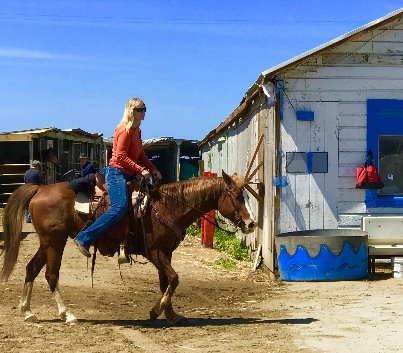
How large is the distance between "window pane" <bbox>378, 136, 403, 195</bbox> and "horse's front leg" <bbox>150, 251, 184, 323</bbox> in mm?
5670

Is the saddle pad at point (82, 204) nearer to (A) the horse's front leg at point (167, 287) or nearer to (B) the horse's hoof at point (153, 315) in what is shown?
(A) the horse's front leg at point (167, 287)

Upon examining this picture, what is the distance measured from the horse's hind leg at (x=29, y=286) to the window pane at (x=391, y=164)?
646 cm

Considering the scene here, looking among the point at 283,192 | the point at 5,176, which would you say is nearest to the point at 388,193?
the point at 283,192

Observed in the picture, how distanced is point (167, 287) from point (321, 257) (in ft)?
12.7

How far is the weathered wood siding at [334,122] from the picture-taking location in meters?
13.1

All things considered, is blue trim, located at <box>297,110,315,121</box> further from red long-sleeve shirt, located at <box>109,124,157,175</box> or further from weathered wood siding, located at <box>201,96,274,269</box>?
red long-sleeve shirt, located at <box>109,124,157,175</box>

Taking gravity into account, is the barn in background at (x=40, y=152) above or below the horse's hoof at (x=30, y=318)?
above

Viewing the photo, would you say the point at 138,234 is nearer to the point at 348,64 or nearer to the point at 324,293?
the point at 324,293

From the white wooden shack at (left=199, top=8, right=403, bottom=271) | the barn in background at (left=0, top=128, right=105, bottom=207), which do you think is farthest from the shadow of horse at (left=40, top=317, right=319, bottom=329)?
the barn in background at (left=0, top=128, right=105, bottom=207)

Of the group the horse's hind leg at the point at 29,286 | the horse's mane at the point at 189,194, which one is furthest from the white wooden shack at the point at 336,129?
the horse's hind leg at the point at 29,286

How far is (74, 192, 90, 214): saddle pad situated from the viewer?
9070mm

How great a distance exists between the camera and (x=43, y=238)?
9.27 metres

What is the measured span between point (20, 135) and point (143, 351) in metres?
20.1

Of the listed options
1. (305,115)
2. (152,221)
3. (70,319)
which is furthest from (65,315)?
(305,115)
